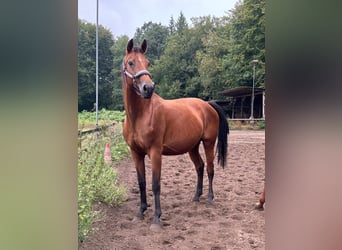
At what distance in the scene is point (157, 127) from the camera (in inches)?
38.8

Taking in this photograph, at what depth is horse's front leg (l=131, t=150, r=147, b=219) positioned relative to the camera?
0.96m

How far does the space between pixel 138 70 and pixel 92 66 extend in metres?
0.12

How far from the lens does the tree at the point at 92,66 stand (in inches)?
36.0

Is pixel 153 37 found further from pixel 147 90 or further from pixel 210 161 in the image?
pixel 210 161

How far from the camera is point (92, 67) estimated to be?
3.05 ft

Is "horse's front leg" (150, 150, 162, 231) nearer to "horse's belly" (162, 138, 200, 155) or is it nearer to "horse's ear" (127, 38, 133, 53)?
"horse's belly" (162, 138, 200, 155)

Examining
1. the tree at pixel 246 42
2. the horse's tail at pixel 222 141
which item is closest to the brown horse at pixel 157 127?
the horse's tail at pixel 222 141

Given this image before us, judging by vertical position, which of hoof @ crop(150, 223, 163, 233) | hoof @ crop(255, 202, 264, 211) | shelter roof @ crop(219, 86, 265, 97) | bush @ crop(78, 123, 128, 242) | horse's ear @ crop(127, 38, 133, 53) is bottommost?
hoof @ crop(150, 223, 163, 233)

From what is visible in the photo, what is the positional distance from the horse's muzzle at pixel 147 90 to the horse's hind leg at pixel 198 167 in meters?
0.21

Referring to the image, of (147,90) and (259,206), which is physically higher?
(147,90)

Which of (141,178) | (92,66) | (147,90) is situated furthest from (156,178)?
(92,66)

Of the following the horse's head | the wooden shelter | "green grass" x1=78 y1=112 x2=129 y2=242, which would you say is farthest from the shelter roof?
"green grass" x1=78 y1=112 x2=129 y2=242

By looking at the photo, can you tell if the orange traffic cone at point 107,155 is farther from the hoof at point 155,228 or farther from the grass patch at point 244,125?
the grass patch at point 244,125
